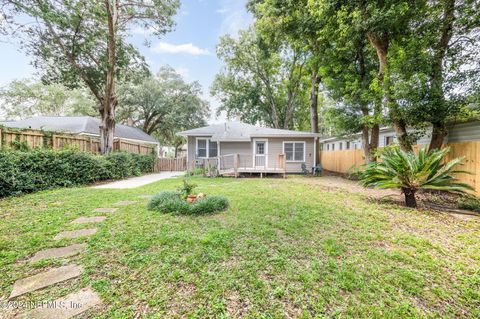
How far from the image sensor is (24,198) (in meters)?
5.30

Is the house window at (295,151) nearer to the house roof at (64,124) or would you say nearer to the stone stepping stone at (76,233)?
the stone stepping stone at (76,233)

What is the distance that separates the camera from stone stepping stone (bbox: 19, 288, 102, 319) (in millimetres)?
1657

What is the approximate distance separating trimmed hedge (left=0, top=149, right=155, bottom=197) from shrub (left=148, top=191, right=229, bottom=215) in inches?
166

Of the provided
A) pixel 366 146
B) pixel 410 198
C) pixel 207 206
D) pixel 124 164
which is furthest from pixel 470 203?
pixel 124 164

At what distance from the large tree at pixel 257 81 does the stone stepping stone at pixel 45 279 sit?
59.9 feet

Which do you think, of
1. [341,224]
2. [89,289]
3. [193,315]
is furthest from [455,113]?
[89,289]

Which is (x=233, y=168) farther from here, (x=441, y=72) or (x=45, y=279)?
(x=45, y=279)

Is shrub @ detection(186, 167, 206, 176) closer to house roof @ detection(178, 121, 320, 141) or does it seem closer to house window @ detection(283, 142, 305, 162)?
house roof @ detection(178, 121, 320, 141)

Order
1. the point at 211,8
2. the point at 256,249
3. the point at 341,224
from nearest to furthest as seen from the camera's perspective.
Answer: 1. the point at 256,249
2. the point at 341,224
3. the point at 211,8

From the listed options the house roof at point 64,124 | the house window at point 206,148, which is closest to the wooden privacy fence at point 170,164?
the house window at point 206,148

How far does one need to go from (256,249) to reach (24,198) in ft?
21.0

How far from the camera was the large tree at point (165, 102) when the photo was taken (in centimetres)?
2075

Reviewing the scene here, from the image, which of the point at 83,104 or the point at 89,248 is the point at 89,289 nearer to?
the point at 89,248

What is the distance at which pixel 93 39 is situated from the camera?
10.2 m
